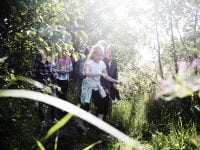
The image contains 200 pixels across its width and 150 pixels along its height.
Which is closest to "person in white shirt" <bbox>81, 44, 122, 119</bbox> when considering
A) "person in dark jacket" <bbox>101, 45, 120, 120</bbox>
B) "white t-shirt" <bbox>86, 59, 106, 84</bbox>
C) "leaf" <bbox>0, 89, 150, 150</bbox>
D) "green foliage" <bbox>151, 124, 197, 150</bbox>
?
"white t-shirt" <bbox>86, 59, 106, 84</bbox>

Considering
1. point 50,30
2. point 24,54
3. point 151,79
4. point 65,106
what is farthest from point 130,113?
point 65,106

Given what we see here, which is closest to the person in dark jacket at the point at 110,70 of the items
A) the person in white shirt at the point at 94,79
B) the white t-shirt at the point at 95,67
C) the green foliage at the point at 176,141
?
the person in white shirt at the point at 94,79

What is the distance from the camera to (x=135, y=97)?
9.22m

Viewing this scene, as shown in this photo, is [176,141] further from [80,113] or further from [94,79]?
[80,113]

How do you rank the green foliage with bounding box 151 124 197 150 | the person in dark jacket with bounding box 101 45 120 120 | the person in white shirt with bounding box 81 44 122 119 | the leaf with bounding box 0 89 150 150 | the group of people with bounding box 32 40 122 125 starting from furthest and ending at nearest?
the person in dark jacket with bounding box 101 45 120 120
the person in white shirt with bounding box 81 44 122 119
the group of people with bounding box 32 40 122 125
the green foliage with bounding box 151 124 197 150
the leaf with bounding box 0 89 150 150

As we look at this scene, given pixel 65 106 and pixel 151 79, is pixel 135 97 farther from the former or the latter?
pixel 65 106

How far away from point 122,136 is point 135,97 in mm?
8219

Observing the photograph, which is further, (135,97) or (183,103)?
(135,97)

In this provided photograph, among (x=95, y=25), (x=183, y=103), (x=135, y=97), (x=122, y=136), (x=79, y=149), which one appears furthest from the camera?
(x=95, y=25)

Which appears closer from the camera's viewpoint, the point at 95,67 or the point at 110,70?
the point at 95,67

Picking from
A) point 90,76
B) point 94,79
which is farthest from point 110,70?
point 90,76

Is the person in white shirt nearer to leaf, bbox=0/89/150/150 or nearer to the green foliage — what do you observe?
the green foliage

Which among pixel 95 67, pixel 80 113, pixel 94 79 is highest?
pixel 80 113

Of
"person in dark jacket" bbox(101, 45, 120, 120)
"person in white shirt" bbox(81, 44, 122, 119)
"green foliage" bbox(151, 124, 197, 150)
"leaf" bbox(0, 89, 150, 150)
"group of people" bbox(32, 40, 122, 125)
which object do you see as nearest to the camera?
"leaf" bbox(0, 89, 150, 150)
